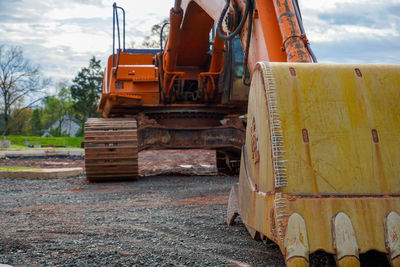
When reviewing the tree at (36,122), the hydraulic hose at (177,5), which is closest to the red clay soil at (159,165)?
the hydraulic hose at (177,5)

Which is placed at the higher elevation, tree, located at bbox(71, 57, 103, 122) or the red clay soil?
tree, located at bbox(71, 57, 103, 122)

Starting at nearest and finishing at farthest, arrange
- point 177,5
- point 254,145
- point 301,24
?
point 254,145 → point 301,24 → point 177,5

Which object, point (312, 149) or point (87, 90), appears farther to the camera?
point (87, 90)

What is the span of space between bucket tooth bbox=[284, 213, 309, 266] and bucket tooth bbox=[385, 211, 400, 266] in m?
0.36

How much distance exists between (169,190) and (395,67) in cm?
382

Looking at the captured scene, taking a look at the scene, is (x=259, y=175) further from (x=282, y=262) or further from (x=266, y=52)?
(x=266, y=52)

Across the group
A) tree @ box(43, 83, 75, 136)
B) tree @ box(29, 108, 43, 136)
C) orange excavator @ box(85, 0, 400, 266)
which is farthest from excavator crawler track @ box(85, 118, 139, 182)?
tree @ box(43, 83, 75, 136)

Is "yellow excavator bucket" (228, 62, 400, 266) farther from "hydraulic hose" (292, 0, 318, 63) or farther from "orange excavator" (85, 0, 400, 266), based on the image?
"hydraulic hose" (292, 0, 318, 63)

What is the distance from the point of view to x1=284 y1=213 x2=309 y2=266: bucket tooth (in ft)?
6.41

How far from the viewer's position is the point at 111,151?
6648mm

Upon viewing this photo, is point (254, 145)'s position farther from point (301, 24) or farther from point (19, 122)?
point (19, 122)

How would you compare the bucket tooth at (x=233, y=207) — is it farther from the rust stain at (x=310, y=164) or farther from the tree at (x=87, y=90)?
the tree at (x=87, y=90)

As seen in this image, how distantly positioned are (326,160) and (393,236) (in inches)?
18.0

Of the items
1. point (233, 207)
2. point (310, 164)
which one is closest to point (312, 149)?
point (310, 164)
